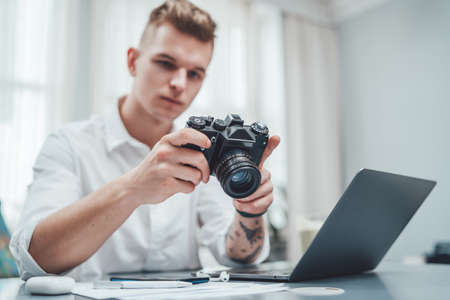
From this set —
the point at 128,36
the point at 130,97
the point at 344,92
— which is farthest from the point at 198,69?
the point at 344,92

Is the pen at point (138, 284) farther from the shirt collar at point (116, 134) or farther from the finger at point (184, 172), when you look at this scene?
the shirt collar at point (116, 134)

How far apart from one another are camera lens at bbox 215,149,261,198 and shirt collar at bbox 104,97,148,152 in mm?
583

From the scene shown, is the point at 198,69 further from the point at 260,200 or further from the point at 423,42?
the point at 423,42

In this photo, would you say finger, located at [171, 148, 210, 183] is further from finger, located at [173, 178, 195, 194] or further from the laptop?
the laptop

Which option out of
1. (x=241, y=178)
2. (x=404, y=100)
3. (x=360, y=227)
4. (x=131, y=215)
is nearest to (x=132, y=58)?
(x=131, y=215)

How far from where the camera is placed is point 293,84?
3307 mm

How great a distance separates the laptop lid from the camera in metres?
0.58

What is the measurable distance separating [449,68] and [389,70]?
48cm

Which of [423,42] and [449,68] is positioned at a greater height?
[423,42]

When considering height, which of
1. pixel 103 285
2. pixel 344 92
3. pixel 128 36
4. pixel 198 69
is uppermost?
pixel 128 36

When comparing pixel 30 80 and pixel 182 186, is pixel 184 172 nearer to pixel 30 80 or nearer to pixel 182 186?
pixel 182 186

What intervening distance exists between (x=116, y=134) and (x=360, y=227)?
2.56ft

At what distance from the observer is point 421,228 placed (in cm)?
275

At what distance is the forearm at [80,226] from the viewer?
706mm
